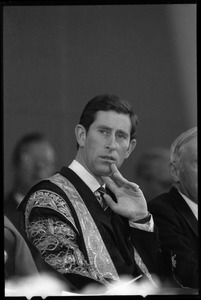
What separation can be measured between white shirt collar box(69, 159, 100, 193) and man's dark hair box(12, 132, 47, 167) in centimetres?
34

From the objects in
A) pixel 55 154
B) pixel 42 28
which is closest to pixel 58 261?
pixel 55 154

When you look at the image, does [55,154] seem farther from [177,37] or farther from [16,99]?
[177,37]

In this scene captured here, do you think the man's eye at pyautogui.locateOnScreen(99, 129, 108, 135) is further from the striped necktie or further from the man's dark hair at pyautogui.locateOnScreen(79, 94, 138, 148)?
the striped necktie

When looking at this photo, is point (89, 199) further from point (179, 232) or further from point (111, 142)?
point (179, 232)

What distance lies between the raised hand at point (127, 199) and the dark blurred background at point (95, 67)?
80 mm

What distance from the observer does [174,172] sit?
7.96 metres

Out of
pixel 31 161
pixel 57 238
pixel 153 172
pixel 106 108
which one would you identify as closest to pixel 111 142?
pixel 106 108

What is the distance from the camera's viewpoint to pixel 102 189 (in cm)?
791

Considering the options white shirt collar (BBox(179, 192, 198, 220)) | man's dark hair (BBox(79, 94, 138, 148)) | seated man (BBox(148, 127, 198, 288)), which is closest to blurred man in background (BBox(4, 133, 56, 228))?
man's dark hair (BBox(79, 94, 138, 148))

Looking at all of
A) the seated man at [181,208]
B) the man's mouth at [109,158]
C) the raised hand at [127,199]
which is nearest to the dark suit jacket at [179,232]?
the seated man at [181,208]

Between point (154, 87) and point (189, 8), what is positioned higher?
point (189, 8)

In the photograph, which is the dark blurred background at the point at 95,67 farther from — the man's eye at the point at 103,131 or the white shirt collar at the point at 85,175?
the man's eye at the point at 103,131

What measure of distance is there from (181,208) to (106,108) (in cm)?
107

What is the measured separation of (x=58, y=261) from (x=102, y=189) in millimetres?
756
